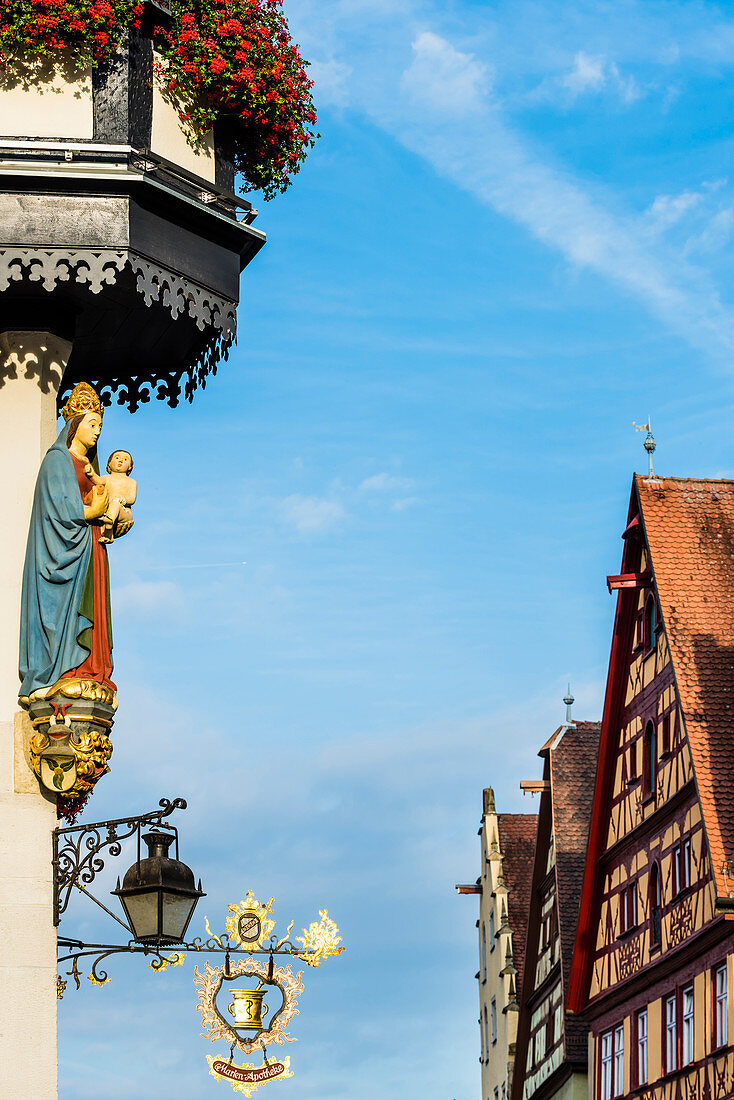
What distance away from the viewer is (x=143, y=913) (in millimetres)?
9375

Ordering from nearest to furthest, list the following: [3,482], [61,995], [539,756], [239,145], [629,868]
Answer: [61,995], [3,482], [239,145], [629,868], [539,756]

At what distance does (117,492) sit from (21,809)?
1734mm

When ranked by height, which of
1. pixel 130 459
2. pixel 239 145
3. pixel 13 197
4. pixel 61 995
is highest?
pixel 239 145

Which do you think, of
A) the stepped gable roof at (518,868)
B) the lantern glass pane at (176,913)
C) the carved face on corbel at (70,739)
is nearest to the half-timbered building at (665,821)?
the stepped gable roof at (518,868)

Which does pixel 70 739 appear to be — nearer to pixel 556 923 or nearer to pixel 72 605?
pixel 72 605

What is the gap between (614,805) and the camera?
31.1m

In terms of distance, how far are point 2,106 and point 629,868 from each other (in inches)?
865

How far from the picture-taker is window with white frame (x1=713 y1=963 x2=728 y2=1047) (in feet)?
82.3

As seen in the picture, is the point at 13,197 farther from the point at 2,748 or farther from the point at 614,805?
the point at 614,805

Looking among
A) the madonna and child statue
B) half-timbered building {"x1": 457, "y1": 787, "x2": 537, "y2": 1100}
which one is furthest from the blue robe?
half-timbered building {"x1": 457, "y1": 787, "x2": 537, "y2": 1100}

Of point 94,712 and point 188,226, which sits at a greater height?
point 188,226

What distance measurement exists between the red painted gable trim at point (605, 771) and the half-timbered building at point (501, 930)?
8.51 m

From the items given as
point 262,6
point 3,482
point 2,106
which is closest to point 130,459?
point 3,482

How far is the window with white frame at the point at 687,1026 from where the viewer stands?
2655 centimetres
